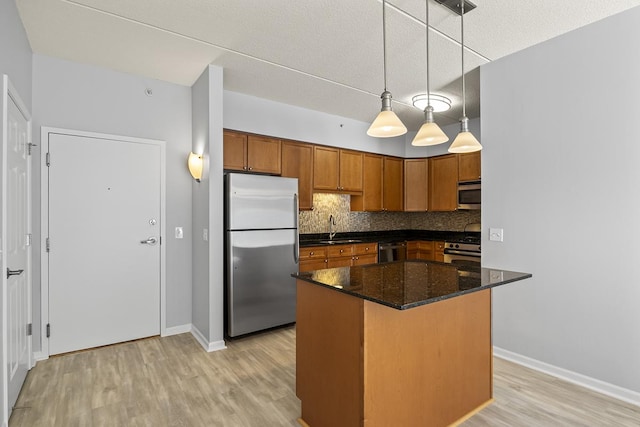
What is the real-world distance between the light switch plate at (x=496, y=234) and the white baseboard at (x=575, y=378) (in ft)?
3.26

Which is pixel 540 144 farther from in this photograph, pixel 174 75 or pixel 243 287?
pixel 174 75

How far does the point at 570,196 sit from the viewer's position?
8.62ft

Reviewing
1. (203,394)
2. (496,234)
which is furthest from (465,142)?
(203,394)

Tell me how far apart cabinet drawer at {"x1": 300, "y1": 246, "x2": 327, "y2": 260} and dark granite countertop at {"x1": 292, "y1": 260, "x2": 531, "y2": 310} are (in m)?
1.96

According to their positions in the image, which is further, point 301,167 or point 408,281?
point 301,167

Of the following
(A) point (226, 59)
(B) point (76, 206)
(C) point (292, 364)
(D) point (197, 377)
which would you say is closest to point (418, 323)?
(C) point (292, 364)

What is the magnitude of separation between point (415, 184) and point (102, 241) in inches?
178

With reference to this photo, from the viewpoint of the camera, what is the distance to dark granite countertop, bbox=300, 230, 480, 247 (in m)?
4.94

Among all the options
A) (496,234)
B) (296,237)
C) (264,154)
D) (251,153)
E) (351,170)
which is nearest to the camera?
(496,234)

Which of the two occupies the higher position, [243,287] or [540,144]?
[540,144]

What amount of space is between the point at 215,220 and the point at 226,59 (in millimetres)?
1535

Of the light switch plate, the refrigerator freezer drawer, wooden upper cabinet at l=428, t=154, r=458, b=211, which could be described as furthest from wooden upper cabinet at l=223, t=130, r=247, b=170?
wooden upper cabinet at l=428, t=154, r=458, b=211

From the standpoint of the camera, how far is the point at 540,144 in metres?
2.80

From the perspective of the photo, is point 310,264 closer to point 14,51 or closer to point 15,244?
point 15,244
